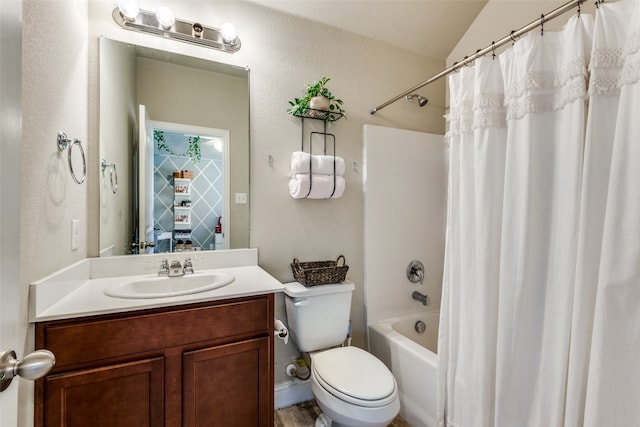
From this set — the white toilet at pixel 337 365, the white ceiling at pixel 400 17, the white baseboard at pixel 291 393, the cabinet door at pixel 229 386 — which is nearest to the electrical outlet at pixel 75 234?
the cabinet door at pixel 229 386

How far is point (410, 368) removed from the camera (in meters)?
1.65

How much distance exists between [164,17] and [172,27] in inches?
2.2

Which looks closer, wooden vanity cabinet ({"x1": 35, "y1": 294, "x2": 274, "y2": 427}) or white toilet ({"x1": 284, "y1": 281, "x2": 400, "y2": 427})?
wooden vanity cabinet ({"x1": 35, "y1": 294, "x2": 274, "y2": 427})

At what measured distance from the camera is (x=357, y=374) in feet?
4.60

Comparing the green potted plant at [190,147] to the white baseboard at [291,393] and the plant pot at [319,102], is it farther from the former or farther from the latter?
the white baseboard at [291,393]

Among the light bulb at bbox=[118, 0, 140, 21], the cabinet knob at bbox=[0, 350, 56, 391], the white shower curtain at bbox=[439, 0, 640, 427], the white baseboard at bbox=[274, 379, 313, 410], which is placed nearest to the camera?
the cabinet knob at bbox=[0, 350, 56, 391]

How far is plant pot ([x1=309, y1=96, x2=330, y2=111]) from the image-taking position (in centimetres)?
180

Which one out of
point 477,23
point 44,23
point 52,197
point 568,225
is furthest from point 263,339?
point 477,23

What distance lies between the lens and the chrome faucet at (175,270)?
146cm

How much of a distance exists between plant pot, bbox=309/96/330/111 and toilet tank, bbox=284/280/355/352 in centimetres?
111

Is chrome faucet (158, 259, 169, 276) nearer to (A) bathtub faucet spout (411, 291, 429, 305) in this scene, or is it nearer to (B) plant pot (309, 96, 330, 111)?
(B) plant pot (309, 96, 330, 111)

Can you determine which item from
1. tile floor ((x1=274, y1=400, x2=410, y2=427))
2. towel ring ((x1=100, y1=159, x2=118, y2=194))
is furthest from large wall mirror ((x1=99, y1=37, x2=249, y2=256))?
tile floor ((x1=274, y1=400, x2=410, y2=427))

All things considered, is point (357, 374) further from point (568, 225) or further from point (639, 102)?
point (639, 102)

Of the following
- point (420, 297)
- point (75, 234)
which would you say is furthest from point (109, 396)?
point (420, 297)
